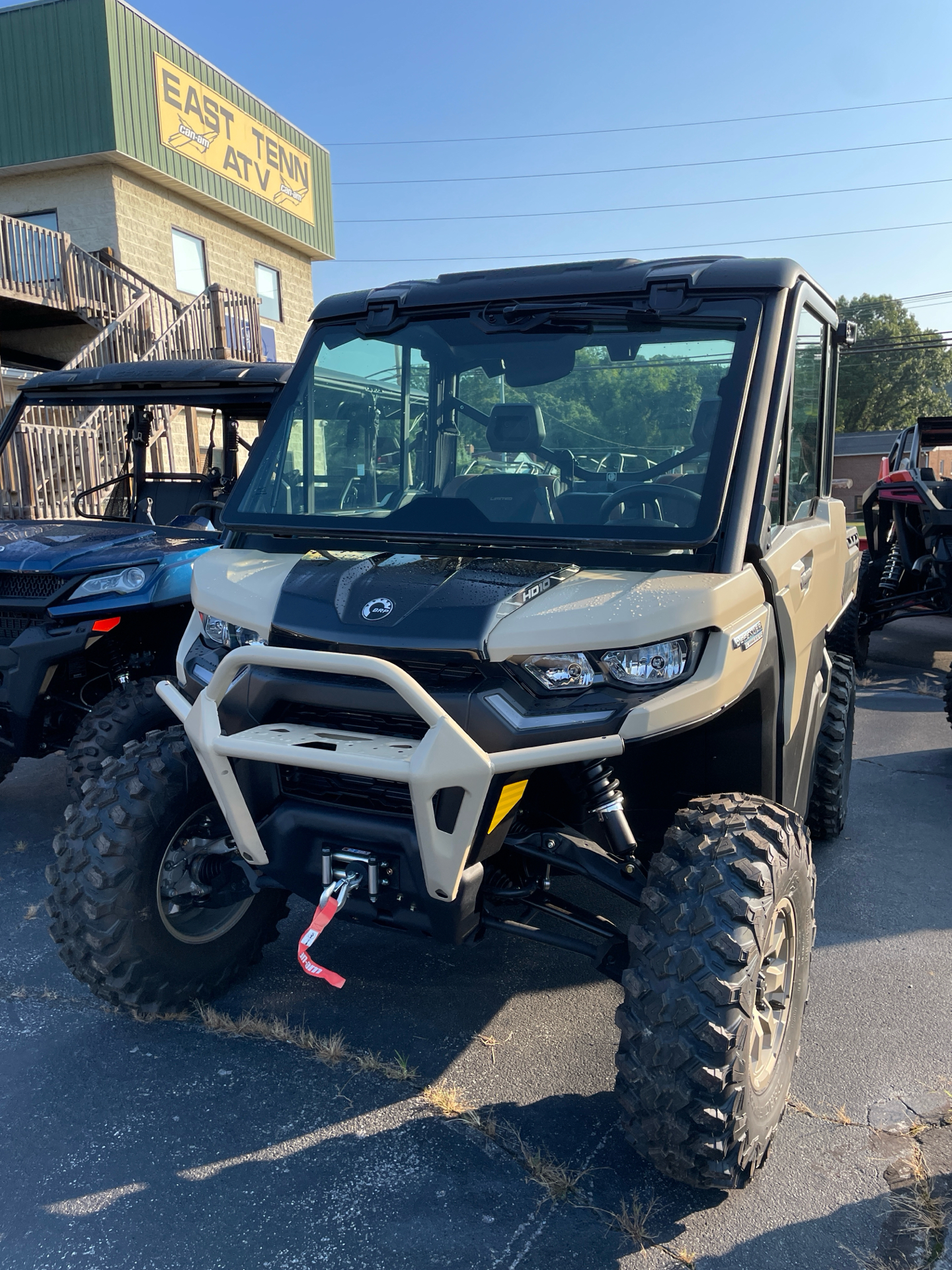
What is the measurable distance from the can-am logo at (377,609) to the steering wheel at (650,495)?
70 centimetres

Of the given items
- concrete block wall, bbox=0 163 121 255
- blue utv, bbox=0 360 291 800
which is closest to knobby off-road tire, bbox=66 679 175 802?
blue utv, bbox=0 360 291 800

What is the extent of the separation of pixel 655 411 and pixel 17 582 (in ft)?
10.6

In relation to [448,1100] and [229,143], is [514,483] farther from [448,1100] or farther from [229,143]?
[229,143]

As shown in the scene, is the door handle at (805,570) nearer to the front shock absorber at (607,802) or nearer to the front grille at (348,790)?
the front shock absorber at (607,802)

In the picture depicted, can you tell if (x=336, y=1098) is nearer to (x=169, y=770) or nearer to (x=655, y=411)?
(x=169, y=770)

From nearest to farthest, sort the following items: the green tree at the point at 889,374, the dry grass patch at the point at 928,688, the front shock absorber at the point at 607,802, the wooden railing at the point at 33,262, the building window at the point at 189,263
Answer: the front shock absorber at the point at 607,802, the dry grass patch at the point at 928,688, the wooden railing at the point at 33,262, the building window at the point at 189,263, the green tree at the point at 889,374

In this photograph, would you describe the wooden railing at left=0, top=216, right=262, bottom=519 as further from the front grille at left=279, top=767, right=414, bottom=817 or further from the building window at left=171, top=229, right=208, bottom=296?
the front grille at left=279, top=767, right=414, bottom=817

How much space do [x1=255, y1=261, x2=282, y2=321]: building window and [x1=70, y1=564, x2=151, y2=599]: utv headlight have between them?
18.2 meters

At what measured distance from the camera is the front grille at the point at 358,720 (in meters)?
2.41

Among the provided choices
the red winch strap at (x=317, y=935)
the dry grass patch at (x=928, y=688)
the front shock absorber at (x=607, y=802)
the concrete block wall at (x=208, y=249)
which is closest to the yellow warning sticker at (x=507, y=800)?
the front shock absorber at (x=607, y=802)

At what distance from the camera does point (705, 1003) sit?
2.22 metres

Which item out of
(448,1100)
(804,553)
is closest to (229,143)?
(804,553)

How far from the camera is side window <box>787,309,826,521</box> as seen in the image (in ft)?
10.0

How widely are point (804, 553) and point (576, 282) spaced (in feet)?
3.83
